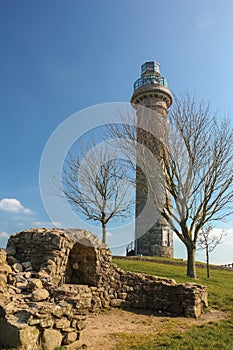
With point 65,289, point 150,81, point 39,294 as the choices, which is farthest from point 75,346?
point 150,81

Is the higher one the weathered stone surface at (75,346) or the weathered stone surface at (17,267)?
the weathered stone surface at (17,267)

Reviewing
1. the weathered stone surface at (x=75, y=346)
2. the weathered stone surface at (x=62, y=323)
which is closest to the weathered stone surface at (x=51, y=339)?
the weathered stone surface at (x=62, y=323)

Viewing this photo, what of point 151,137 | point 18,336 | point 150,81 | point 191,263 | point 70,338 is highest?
point 150,81

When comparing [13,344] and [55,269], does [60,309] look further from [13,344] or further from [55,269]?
[55,269]

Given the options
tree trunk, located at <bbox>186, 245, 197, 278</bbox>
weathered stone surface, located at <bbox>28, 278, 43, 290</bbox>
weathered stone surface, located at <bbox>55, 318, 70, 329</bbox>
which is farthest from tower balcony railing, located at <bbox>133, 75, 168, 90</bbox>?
weathered stone surface, located at <bbox>55, 318, 70, 329</bbox>

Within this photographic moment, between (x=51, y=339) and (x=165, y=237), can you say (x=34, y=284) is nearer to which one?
(x=51, y=339)

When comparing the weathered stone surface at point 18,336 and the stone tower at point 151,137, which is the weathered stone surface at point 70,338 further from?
the stone tower at point 151,137

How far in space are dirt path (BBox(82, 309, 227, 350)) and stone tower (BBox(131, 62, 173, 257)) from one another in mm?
8102

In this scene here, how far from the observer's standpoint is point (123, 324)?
8008 mm

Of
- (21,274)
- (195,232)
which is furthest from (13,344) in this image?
(195,232)

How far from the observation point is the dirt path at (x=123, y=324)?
6.43 metres

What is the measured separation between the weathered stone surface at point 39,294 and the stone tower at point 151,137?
32.7 feet

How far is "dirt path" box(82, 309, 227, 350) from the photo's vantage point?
21.1 feet

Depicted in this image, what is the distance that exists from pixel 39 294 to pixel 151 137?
12311mm
